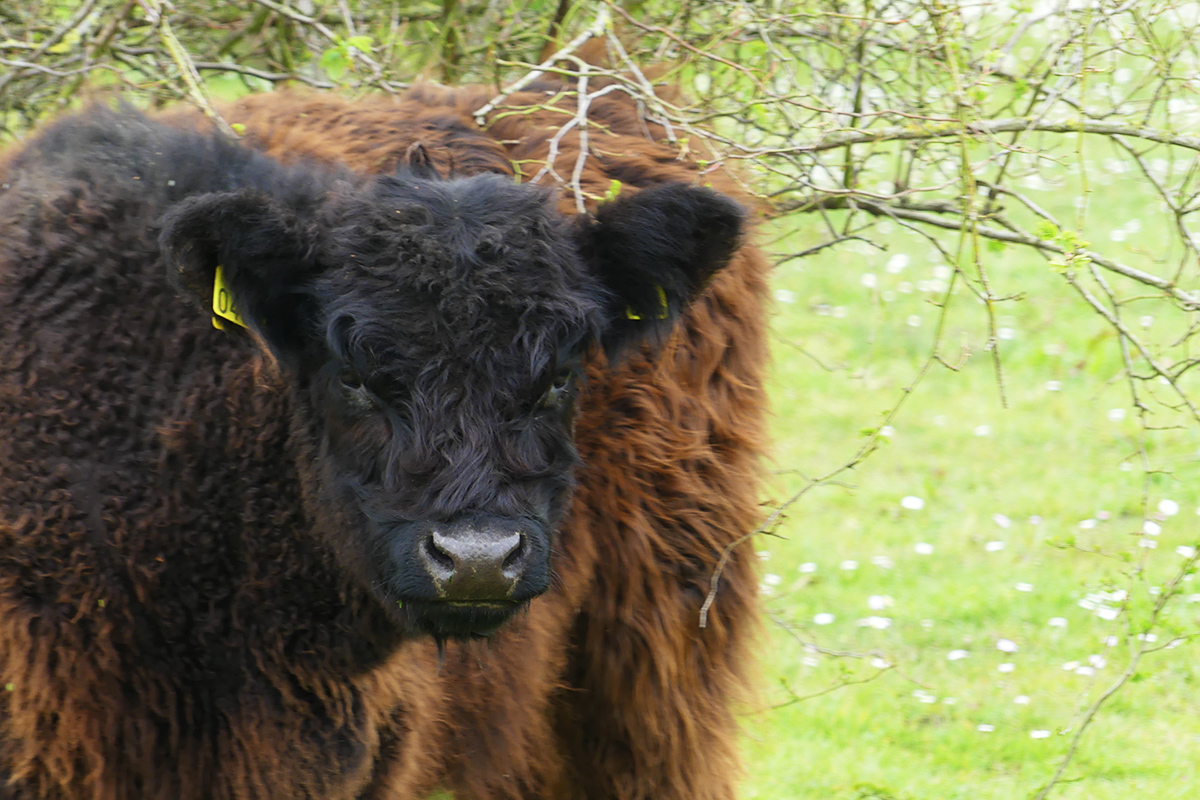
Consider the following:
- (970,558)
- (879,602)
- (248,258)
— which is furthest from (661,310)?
A: (970,558)

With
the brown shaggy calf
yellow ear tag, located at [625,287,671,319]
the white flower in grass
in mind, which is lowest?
the white flower in grass

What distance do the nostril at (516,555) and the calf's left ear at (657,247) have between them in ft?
2.74

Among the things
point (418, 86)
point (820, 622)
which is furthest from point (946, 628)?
point (418, 86)

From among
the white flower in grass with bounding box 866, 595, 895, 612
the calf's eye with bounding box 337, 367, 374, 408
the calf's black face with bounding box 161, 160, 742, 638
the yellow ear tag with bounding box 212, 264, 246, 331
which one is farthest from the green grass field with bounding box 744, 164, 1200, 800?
the yellow ear tag with bounding box 212, 264, 246, 331

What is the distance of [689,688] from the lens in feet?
15.9

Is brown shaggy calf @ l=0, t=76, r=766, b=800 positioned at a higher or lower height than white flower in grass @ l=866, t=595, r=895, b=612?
higher

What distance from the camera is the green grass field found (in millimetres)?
5500

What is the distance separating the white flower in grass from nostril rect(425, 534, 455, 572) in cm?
444

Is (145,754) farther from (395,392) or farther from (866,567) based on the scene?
(866,567)

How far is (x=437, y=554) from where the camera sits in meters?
3.02

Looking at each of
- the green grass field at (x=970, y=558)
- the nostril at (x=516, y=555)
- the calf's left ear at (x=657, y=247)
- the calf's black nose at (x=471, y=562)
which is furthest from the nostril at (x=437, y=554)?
the green grass field at (x=970, y=558)

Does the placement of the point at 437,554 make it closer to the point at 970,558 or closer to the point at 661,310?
the point at 661,310

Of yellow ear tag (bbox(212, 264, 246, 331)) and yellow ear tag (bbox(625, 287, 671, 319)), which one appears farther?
yellow ear tag (bbox(625, 287, 671, 319))

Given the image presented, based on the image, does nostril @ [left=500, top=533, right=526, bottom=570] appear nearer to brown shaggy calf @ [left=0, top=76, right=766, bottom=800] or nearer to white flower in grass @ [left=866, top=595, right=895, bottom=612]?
brown shaggy calf @ [left=0, top=76, right=766, bottom=800]
